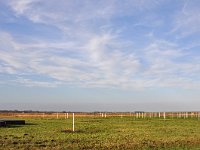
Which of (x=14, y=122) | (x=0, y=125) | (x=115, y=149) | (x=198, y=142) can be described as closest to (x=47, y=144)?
(x=115, y=149)

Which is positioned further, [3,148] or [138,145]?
[138,145]

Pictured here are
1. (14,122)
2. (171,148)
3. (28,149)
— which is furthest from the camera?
(14,122)

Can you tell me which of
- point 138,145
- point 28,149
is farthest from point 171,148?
point 28,149

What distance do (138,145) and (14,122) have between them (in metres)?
33.8

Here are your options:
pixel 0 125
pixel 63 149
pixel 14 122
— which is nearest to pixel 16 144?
pixel 63 149

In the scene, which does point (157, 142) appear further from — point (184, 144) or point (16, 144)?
point (16, 144)

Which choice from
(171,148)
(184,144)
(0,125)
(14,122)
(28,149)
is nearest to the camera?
(28,149)

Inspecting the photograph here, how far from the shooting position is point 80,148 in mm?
23391

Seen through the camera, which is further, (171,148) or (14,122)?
(14,122)

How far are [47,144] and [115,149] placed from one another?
4334 mm

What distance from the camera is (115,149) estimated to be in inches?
915

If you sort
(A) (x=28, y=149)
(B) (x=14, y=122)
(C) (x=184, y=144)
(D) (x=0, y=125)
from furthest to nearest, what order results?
(B) (x=14, y=122), (D) (x=0, y=125), (C) (x=184, y=144), (A) (x=28, y=149)

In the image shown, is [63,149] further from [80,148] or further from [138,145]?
[138,145]

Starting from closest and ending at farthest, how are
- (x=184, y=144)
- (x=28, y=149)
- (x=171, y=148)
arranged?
1. (x=28, y=149)
2. (x=171, y=148)
3. (x=184, y=144)
